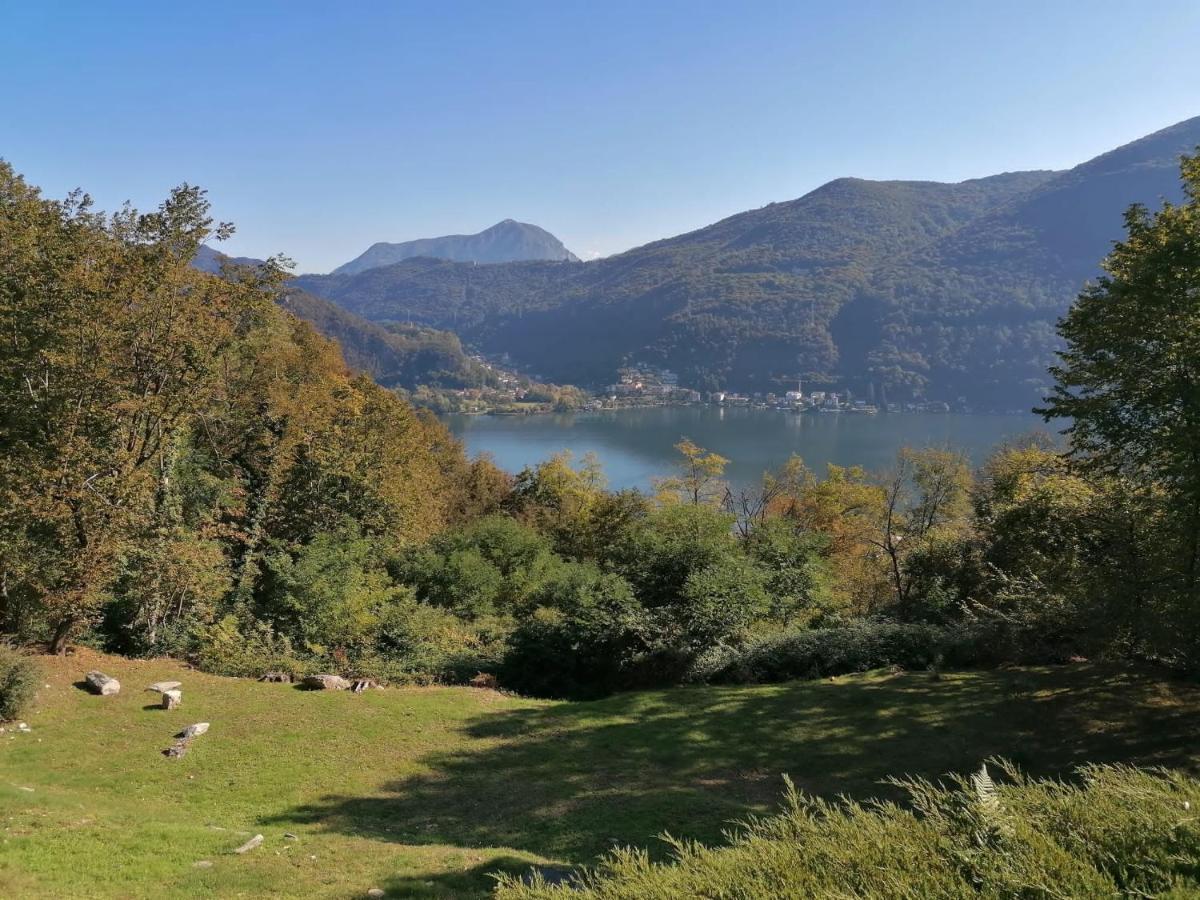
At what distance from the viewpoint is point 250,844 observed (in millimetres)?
7301

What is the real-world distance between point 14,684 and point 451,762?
24.8ft

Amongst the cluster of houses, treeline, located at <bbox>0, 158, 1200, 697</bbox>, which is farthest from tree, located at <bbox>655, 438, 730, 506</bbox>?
the cluster of houses

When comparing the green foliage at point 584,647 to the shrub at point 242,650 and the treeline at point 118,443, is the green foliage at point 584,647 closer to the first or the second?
the shrub at point 242,650

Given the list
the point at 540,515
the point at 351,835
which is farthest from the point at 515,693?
the point at 540,515

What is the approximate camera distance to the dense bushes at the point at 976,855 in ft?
10.8

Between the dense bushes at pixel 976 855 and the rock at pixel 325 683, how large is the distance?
11468 mm

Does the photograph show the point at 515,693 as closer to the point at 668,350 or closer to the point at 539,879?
the point at 539,879

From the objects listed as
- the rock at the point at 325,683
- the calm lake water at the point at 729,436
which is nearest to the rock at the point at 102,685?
the rock at the point at 325,683

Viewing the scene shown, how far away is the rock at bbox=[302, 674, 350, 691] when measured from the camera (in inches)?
546

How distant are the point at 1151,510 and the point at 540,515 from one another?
28.6 meters

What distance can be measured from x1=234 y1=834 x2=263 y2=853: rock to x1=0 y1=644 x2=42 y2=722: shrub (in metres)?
6.90

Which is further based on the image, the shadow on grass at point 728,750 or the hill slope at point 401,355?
the hill slope at point 401,355

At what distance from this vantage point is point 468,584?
72.5 feet

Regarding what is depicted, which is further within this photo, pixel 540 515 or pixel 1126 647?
pixel 540 515
